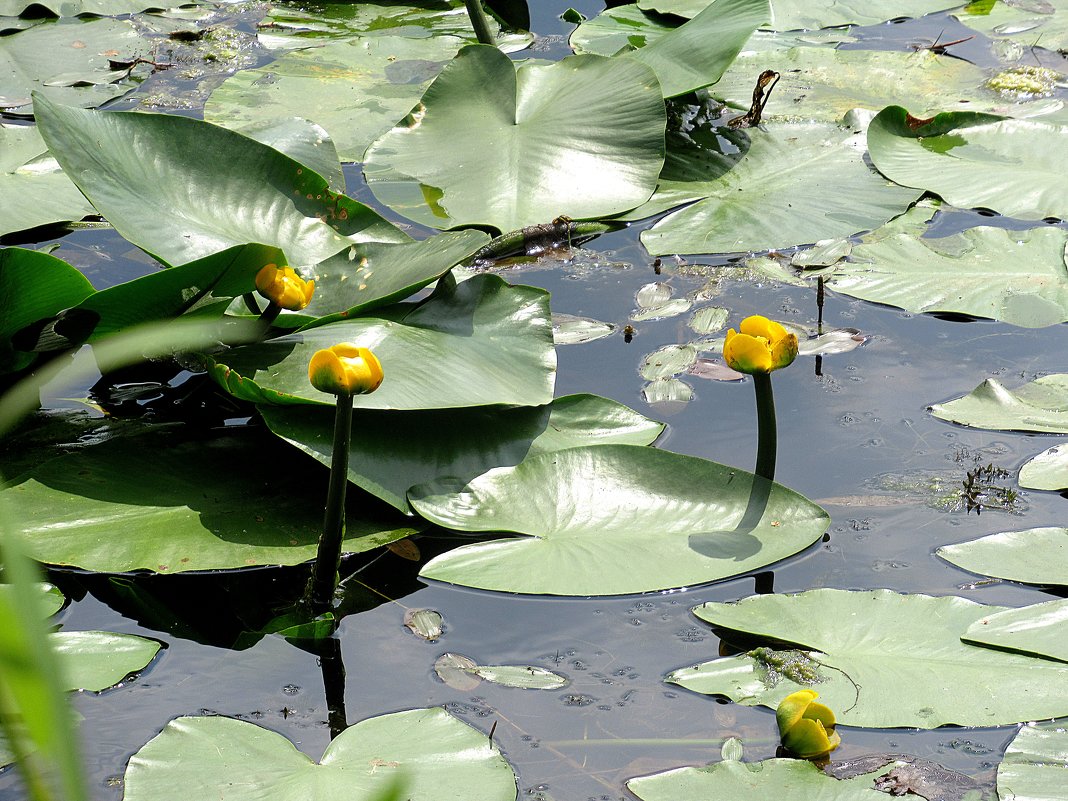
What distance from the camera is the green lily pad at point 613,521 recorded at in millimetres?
1337

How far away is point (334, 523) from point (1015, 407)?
1067 mm

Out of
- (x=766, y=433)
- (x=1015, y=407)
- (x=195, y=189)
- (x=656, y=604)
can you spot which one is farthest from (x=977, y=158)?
(x=195, y=189)

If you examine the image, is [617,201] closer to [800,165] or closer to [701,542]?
[800,165]

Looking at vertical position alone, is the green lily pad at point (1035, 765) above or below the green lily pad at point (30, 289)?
below

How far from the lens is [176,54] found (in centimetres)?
306

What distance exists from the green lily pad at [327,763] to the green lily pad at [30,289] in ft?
2.30

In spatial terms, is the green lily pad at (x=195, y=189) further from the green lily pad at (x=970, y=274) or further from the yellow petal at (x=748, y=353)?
the green lily pad at (x=970, y=274)

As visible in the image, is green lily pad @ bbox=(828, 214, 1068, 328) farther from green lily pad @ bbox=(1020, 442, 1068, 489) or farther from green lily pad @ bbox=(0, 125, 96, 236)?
green lily pad @ bbox=(0, 125, 96, 236)

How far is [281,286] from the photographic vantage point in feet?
4.93

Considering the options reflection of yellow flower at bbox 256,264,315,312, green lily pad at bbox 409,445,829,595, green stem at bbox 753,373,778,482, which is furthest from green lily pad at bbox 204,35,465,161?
green stem at bbox 753,373,778,482

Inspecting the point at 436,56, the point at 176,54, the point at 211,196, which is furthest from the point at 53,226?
the point at 436,56

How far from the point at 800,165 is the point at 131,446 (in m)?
1.59

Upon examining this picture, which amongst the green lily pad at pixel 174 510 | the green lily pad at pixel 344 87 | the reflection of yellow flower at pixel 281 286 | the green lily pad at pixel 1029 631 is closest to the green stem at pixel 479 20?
the green lily pad at pixel 344 87

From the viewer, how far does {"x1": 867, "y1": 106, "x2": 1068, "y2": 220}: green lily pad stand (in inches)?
89.7
